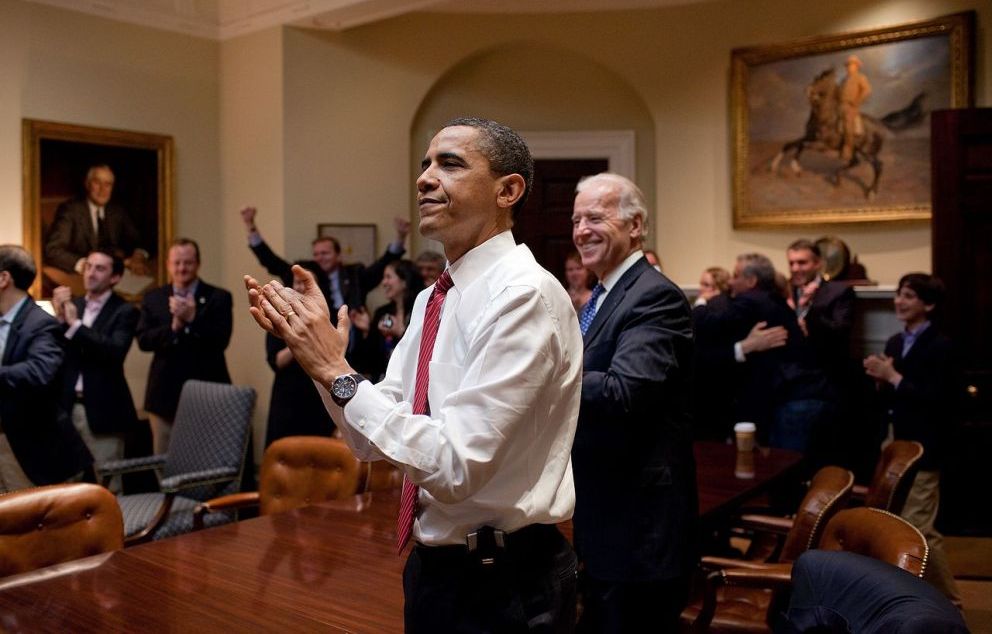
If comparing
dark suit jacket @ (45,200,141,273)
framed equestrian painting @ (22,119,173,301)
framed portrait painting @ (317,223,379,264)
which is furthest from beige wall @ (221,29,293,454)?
dark suit jacket @ (45,200,141,273)

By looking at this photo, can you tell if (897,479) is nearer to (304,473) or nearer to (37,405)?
(304,473)

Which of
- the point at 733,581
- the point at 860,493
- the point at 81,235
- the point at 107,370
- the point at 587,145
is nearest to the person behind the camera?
the point at 733,581

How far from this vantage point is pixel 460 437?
1.33 metres

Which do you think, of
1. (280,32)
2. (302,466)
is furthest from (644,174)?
(302,466)

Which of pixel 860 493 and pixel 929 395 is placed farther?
pixel 929 395

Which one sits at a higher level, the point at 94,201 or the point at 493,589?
the point at 94,201

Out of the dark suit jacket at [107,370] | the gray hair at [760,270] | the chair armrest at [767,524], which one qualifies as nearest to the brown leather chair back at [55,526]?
the chair armrest at [767,524]

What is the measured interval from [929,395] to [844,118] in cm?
251

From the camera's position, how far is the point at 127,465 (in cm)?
414

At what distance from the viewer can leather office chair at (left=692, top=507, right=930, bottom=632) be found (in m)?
1.95

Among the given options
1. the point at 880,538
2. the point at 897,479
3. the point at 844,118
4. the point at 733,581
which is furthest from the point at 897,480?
the point at 844,118

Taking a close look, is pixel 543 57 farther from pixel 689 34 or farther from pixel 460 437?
pixel 460 437

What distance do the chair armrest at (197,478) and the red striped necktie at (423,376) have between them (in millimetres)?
2446

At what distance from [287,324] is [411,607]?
0.50 metres
